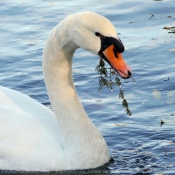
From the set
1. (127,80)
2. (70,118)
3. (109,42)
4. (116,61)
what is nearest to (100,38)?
(109,42)

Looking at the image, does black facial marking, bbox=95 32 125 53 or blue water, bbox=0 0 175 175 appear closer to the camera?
black facial marking, bbox=95 32 125 53

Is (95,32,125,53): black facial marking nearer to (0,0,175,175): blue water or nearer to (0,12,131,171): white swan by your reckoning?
(0,12,131,171): white swan

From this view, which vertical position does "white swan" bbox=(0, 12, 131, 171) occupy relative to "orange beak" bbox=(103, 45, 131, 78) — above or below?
below

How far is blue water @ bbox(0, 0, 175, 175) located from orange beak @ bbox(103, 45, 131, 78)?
1.22 m

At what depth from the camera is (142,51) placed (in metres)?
9.99

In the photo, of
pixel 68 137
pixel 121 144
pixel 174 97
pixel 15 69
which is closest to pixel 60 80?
pixel 68 137

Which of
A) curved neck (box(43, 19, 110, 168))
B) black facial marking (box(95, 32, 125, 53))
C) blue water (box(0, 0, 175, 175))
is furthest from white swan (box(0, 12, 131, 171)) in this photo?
black facial marking (box(95, 32, 125, 53))

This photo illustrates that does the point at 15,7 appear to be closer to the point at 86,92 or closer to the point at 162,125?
the point at 86,92

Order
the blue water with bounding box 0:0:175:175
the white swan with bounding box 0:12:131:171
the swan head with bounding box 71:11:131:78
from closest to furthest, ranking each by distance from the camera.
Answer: the swan head with bounding box 71:11:131:78
the white swan with bounding box 0:12:131:171
the blue water with bounding box 0:0:175:175

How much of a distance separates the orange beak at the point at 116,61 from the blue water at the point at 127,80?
122cm

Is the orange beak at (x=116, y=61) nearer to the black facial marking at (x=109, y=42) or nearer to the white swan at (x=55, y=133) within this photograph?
the black facial marking at (x=109, y=42)

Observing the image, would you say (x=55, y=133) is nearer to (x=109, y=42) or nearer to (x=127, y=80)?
(x=109, y=42)

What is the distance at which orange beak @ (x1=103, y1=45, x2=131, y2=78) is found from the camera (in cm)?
602

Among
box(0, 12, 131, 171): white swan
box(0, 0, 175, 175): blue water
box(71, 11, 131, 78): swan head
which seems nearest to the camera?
box(71, 11, 131, 78): swan head
